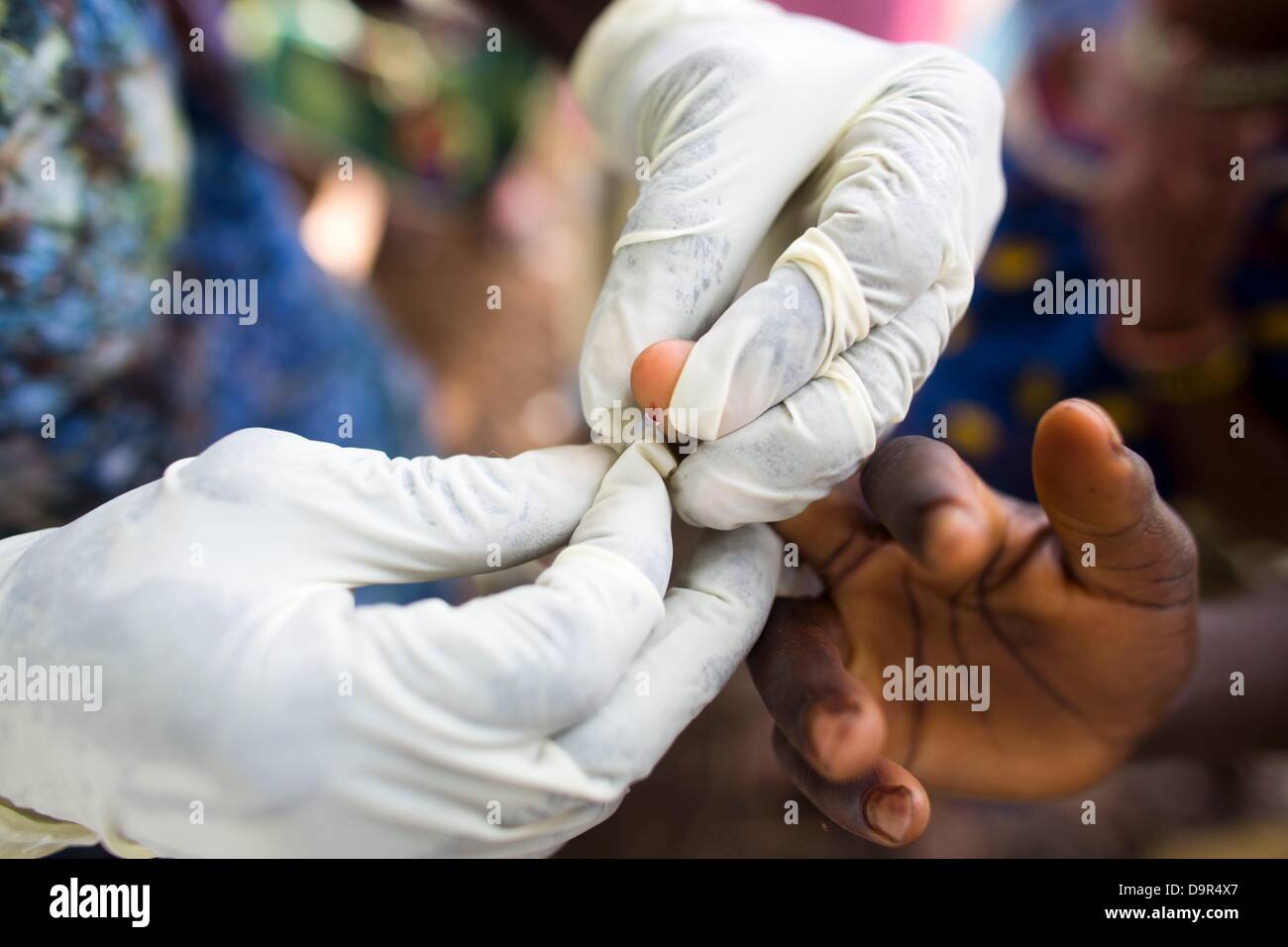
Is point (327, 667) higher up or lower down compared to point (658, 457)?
lower down

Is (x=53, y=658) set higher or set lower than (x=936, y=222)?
lower

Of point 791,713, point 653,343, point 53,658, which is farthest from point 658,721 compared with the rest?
point 53,658

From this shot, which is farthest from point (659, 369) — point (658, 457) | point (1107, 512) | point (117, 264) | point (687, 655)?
point (117, 264)

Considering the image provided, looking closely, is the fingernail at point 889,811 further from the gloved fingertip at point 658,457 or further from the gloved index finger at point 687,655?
the gloved fingertip at point 658,457

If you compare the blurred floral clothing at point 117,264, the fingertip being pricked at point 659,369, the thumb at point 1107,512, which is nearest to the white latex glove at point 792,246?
the fingertip being pricked at point 659,369

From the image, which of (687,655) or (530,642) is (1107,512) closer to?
(687,655)
